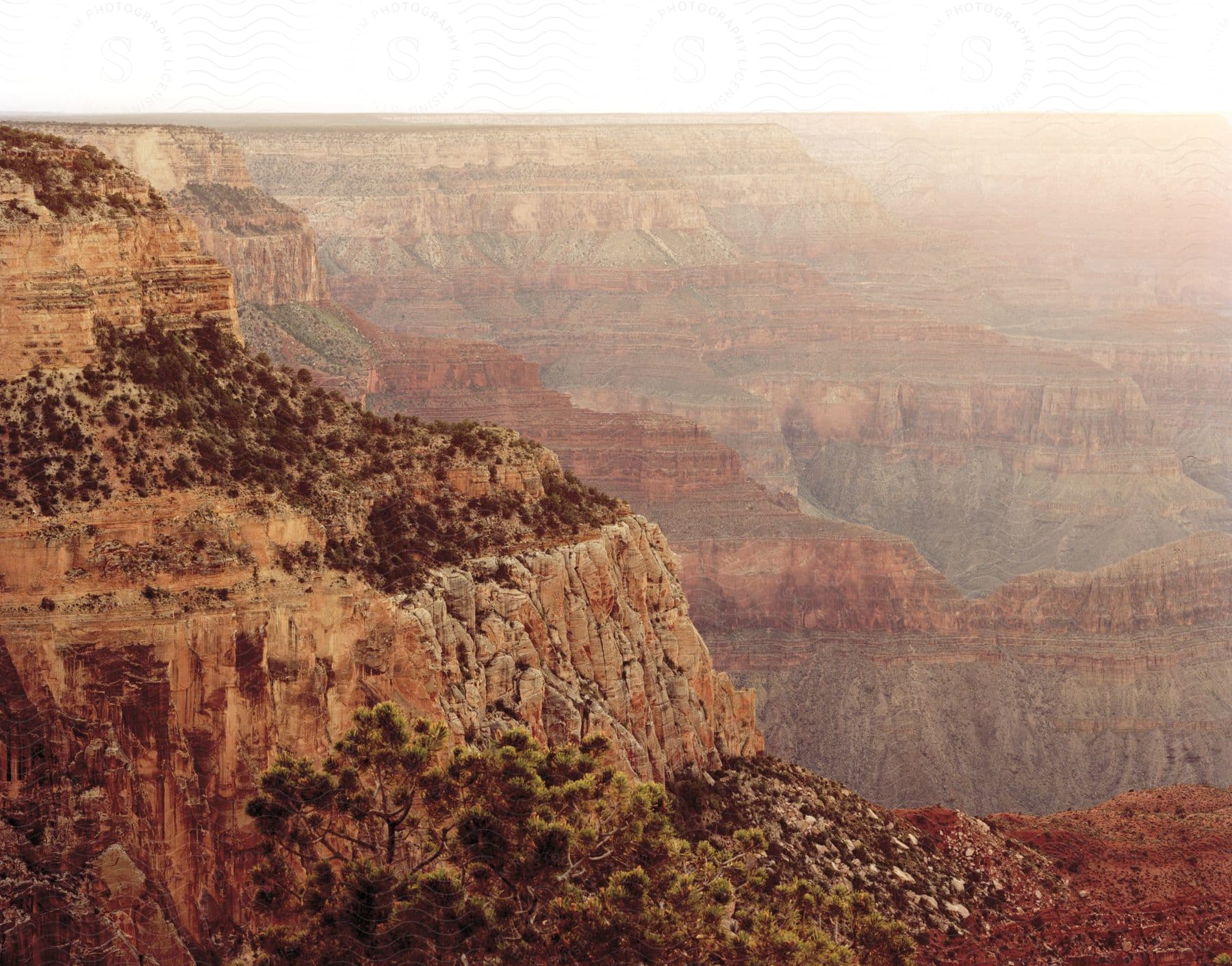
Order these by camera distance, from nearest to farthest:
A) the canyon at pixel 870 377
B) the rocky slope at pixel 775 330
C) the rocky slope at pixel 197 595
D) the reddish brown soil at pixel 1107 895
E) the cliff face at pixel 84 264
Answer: the rocky slope at pixel 197 595 < the cliff face at pixel 84 264 < the reddish brown soil at pixel 1107 895 < the canyon at pixel 870 377 < the rocky slope at pixel 775 330

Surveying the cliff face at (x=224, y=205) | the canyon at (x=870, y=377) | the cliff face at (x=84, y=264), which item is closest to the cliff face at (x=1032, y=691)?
the canyon at (x=870, y=377)

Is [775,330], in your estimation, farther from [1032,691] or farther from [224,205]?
[1032,691]

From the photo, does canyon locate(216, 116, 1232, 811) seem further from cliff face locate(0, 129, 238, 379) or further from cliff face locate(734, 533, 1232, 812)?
cliff face locate(0, 129, 238, 379)

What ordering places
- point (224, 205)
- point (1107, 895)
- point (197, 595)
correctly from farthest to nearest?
point (224, 205), point (1107, 895), point (197, 595)

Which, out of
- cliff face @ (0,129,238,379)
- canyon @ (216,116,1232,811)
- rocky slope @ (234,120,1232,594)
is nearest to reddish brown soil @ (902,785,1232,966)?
cliff face @ (0,129,238,379)

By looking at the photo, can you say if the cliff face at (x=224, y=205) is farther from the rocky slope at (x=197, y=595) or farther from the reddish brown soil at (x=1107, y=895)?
the rocky slope at (x=197, y=595)

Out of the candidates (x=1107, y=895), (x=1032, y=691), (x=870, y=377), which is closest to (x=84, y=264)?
(x=1107, y=895)
